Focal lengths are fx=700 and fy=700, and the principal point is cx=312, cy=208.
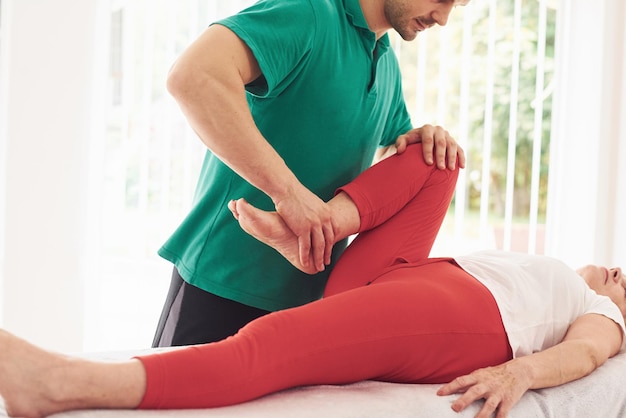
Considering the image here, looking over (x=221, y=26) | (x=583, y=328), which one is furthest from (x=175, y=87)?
(x=583, y=328)

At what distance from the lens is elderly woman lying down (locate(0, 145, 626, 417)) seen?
43.1 inches

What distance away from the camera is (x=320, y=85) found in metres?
1.63

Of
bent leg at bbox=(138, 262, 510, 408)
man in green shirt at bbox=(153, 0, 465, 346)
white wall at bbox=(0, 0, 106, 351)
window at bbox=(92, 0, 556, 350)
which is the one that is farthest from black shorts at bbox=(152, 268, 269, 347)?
window at bbox=(92, 0, 556, 350)

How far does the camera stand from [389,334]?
1342mm

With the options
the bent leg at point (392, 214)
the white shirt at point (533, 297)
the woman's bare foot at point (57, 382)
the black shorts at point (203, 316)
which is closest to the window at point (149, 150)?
the black shorts at point (203, 316)

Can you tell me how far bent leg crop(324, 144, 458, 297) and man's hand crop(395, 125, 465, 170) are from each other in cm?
2

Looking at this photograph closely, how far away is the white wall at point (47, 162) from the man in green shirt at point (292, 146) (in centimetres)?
96

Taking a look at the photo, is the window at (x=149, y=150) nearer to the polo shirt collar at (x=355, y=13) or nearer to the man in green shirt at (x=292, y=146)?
the man in green shirt at (x=292, y=146)

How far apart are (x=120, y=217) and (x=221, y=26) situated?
7.91 feet

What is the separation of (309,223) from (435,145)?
472mm

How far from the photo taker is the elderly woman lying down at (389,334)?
3.59 feet

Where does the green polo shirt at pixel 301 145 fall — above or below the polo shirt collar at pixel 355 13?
below

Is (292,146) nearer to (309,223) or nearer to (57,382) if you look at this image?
(309,223)

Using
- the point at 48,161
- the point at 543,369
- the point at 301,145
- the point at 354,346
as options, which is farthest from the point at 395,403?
the point at 48,161
